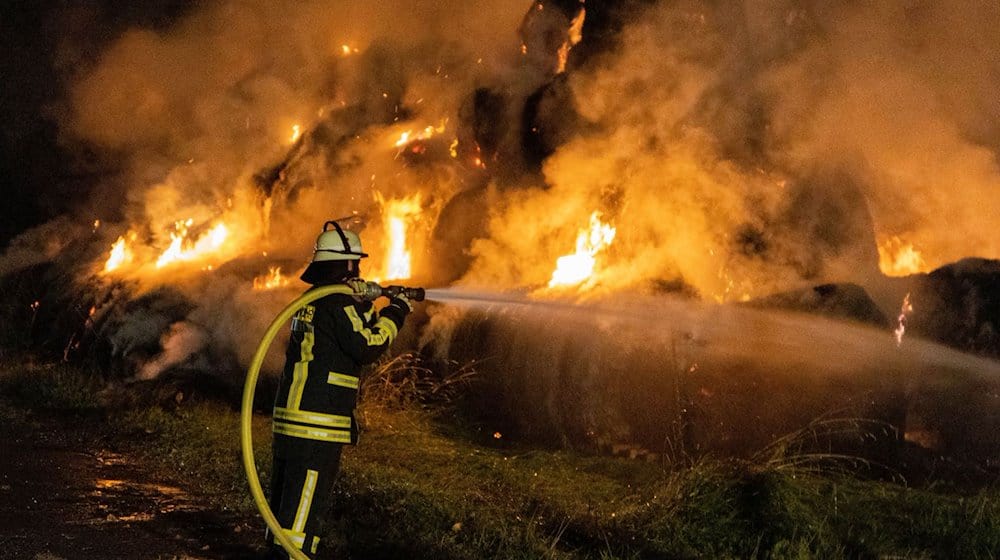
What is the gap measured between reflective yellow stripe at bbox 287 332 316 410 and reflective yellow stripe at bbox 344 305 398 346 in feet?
0.81

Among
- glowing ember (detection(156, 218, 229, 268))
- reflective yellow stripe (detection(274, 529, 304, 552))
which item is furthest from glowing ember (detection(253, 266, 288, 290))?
reflective yellow stripe (detection(274, 529, 304, 552))

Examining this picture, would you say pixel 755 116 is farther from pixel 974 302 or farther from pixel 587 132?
pixel 974 302

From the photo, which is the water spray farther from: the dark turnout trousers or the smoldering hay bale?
the smoldering hay bale

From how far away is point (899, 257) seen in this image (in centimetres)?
936

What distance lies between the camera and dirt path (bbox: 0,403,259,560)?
522 cm

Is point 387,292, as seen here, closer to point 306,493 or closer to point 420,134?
point 306,493

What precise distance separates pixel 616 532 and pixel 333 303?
2512 millimetres

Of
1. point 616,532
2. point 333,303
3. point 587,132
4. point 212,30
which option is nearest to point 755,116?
point 587,132

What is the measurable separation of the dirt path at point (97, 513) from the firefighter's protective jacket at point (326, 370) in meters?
1.39

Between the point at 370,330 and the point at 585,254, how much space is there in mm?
4260

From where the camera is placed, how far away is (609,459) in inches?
281

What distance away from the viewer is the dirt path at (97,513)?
522cm

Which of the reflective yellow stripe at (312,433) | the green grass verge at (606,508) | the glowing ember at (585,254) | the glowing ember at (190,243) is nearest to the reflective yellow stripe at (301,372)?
the reflective yellow stripe at (312,433)

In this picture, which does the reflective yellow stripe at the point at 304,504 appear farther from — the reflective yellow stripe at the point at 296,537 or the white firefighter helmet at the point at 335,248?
the white firefighter helmet at the point at 335,248
